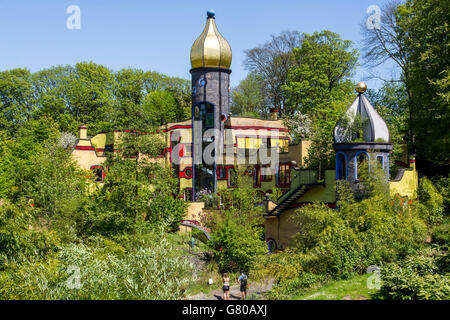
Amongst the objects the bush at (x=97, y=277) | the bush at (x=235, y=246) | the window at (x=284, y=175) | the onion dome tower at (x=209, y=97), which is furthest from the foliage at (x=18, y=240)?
the onion dome tower at (x=209, y=97)

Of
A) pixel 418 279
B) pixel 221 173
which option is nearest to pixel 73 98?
pixel 221 173

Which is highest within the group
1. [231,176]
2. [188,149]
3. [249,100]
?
[249,100]

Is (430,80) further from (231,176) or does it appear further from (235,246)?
(231,176)

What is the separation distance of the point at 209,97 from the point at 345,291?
25.0m

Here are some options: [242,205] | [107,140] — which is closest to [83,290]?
[242,205]

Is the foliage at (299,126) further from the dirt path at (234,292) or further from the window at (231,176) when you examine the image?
the dirt path at (234,292)

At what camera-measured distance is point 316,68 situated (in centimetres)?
4731

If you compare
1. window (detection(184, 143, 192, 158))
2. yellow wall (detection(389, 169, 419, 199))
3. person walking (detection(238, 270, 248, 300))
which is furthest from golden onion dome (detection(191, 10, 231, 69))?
person walking (detection(238, 270, 248, 300))

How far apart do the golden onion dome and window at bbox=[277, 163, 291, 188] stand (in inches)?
401

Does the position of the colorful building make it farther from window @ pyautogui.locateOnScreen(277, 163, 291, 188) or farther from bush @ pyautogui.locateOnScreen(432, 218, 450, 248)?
bush @ pyautogui.locateOnScreen(432, 218, 450, 248)

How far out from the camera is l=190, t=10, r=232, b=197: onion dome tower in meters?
38.8

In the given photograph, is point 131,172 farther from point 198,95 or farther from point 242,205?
point 198,95

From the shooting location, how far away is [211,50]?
38.6m
